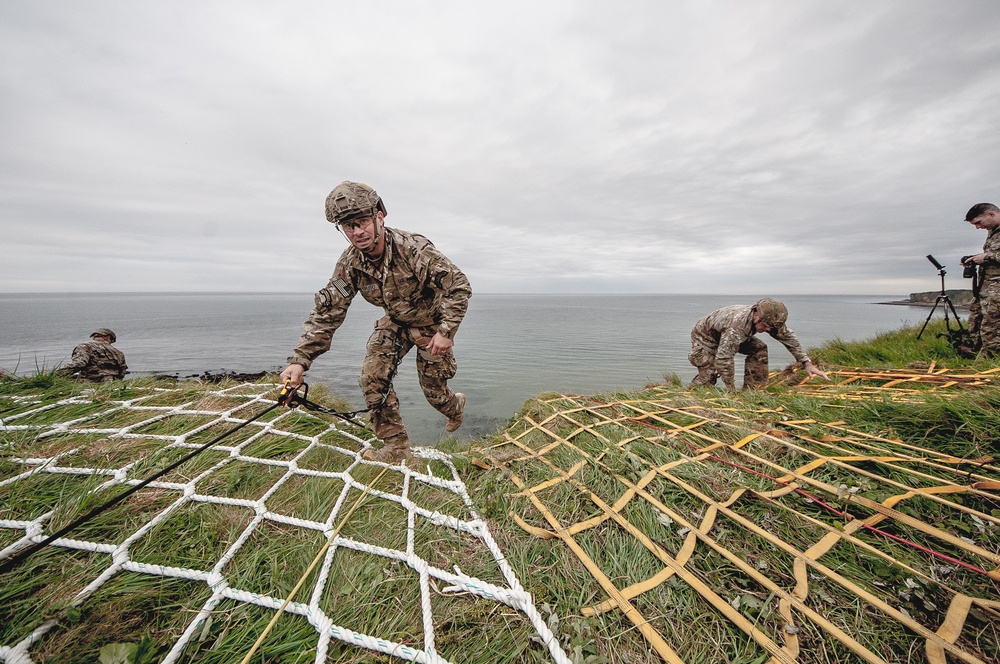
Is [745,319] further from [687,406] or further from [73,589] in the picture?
[73,589]

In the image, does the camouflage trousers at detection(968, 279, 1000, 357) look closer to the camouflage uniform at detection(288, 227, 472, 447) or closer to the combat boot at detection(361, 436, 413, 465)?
the camouflage uniform at detection(288, 227, 472, 447)

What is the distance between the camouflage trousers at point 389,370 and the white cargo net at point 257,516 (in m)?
0.38

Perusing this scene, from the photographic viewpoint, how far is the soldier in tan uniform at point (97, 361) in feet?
23.2

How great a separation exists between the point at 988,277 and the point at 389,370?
918 centimetres

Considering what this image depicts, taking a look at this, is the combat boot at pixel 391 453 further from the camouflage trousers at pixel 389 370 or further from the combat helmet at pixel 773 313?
the combat helmet at pixel 773 313

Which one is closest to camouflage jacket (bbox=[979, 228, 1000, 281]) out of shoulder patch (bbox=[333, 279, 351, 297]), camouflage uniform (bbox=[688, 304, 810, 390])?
camouflage uniform (bbox=[688, 304, 810, 390])

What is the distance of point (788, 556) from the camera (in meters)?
1.84

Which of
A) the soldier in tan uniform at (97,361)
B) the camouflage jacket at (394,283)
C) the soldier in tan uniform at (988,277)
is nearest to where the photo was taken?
the camouflage jacket at (394,283)

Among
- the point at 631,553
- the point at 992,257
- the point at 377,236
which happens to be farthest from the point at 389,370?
the point at 992,257

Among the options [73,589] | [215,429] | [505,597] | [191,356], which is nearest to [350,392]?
[215,429]

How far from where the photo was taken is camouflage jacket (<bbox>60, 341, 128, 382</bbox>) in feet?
23.2

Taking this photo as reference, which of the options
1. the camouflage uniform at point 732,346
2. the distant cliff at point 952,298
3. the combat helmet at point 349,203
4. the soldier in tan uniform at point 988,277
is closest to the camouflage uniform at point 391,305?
the combat helmet at point 349,203

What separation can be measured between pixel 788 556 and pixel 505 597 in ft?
4.87

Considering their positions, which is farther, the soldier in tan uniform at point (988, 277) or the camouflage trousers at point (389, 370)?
the soldier in tan uniform at point (988, 277)
